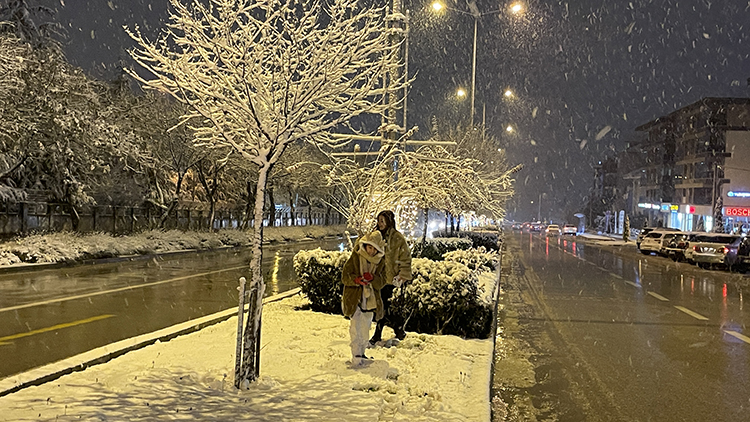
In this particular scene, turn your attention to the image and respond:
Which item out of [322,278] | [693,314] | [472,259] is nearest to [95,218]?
[472,259]

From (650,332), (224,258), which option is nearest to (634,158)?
(224,258)

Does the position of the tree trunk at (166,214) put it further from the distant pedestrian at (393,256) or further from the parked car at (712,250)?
the distant pedestrian at (393,256)

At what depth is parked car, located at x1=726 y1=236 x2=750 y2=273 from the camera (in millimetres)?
27672

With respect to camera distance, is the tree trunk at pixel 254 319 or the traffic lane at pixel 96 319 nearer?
the tree trunk at pixel 254 319

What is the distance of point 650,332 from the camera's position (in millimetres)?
11469

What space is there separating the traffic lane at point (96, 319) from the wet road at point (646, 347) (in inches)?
237

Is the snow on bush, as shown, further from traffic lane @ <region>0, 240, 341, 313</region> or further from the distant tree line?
traffic lane @ <region>0, 240, 341, 313</region>

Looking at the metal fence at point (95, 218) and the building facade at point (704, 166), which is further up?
the building facade at point (704, 166)

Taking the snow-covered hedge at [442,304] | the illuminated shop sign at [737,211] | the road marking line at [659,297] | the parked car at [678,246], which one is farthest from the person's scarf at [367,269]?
the illuminated shop sign at [737,211]

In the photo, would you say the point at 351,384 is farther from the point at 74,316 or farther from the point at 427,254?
the point at 427,254

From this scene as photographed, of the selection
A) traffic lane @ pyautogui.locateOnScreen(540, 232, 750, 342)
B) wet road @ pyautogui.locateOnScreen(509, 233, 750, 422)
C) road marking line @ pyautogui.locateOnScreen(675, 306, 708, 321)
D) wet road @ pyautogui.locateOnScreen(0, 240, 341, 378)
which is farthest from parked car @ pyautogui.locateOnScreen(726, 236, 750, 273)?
wet road @ pyautogui.locateOnScreen(0, 240, 341, 378)

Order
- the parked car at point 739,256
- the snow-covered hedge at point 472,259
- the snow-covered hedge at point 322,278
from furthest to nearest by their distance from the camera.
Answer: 1. the parked car at point 739,256
2. the snow-covered hedge at point 472,259
3. the snow-covered hedge at point 322,278

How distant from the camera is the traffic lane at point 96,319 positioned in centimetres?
830

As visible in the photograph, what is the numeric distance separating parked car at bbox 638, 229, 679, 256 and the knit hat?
35.2 m
